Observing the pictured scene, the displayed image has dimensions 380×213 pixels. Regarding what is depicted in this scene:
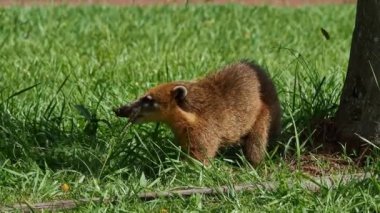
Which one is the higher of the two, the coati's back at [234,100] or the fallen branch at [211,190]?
the coati's back at [234,100]

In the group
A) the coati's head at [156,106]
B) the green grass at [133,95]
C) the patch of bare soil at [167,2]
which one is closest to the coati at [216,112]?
the coati's head at [156,106]

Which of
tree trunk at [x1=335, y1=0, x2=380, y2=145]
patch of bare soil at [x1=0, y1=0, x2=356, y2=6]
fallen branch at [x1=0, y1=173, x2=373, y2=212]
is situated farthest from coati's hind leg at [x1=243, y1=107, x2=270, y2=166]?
patch of bare soil at [x1=0, y1=0, x2=356, y2=6]

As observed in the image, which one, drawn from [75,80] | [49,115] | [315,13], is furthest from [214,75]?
[315,13]

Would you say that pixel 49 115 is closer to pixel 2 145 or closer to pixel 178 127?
pixel 2 145

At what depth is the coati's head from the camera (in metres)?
6.26

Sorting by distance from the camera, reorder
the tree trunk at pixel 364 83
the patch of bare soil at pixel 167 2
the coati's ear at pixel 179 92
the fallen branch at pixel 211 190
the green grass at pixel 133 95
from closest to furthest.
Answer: the fallen branch at pixel 211 190
the green grass at pixel 133 95
the tree trunk at pixel 364 83
the coati's ear at pixel 179 92
the patch of bare soil at pixel 167 2

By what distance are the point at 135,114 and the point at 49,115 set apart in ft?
2.73

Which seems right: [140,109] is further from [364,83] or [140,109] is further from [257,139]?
[364,83]

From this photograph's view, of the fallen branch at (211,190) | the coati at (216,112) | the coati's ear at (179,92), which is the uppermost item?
the coati's ear at (179,92)

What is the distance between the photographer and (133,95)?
775cm

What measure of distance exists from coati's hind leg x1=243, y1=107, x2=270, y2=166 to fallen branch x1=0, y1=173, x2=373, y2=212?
1.93 feet

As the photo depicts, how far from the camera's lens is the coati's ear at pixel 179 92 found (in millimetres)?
6238

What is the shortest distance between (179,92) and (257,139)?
1.84ft

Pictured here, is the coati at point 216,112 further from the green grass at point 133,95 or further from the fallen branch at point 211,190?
the fallen branch at point 211,190
